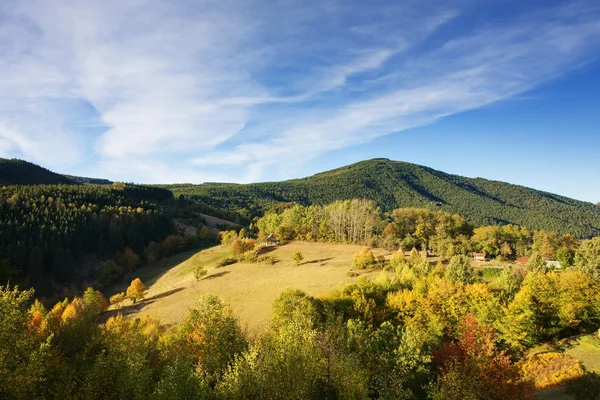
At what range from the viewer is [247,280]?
276 feet

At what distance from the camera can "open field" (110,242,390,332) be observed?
220 ft

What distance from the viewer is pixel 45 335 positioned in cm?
3797

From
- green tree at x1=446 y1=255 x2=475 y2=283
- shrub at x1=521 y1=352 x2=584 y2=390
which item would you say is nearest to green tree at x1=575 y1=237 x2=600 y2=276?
green tree at x1=446 y1=255 x2=475 y2=283

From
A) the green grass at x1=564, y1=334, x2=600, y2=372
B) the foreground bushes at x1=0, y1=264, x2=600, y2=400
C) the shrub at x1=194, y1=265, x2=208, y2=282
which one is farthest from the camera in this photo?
the shrub at x1=194, y1=265, x2=208, y2=282

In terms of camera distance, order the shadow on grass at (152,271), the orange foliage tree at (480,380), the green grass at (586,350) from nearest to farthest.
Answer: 1. the orange foliage tree at (480,380)
2. the green grass at (586,350)
3. the shadow on grass at (152,271)

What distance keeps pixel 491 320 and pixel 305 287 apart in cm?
3523

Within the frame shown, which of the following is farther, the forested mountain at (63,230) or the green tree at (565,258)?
the forested mountain at (63,230)

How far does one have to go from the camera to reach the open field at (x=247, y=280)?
67.2 m

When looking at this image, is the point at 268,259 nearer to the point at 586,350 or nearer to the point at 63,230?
the point at 586,350

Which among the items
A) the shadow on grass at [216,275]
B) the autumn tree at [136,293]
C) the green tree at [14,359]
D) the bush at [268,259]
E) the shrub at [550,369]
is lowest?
the shrub at [550,369]

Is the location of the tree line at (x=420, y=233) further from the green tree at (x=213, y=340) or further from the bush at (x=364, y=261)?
the green tree at (x=213, y=340)

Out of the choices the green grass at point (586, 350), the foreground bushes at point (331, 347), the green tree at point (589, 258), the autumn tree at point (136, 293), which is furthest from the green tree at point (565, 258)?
the autumn tree at point (136, 293)

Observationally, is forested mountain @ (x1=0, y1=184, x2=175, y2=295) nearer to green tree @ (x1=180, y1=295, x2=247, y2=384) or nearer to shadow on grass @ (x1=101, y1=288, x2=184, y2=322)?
shadow on grass @ (x1=101, y1=288, x2=184, y2=322)

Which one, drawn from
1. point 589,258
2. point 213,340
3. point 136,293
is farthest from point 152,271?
point 589,258
